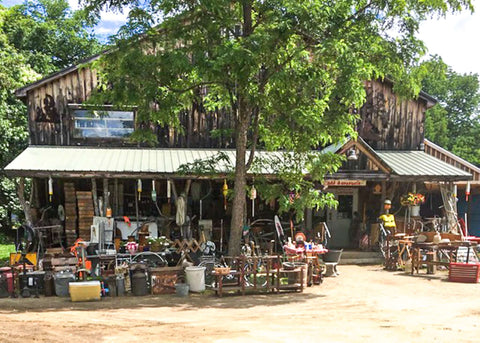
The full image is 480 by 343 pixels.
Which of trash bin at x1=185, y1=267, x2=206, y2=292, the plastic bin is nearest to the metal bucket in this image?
trash bin at x1=185, y1=267, x2=206, y2=292

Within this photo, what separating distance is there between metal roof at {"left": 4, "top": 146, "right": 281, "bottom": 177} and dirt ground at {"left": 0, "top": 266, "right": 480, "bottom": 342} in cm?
436

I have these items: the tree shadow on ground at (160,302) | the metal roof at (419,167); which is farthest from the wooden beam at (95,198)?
the metal roof at (419,167)

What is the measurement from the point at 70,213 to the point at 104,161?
2.15 meters

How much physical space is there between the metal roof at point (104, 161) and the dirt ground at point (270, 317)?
14.3 ft

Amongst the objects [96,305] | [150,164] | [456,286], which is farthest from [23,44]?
[456,286]

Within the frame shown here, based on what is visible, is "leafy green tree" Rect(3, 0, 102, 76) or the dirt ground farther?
"leafy green tree" Rect(3, 0, 102, 76)

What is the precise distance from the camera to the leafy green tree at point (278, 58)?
33.5 ft

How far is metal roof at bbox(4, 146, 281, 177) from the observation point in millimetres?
13547

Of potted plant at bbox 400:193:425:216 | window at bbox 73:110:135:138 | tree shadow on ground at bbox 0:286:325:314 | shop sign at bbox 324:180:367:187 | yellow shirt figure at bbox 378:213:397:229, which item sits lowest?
tree shadow on ground at bbox 0:286:325:314

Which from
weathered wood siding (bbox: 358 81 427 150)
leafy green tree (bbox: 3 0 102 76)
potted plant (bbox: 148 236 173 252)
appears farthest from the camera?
leafy green tree (bbox: 3 0 102 76)

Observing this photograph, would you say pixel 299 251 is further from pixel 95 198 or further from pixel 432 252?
pixel 95 198

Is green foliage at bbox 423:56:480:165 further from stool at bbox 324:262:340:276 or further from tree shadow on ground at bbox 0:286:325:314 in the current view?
tree shadow on ground at bbox 0:286:325:314

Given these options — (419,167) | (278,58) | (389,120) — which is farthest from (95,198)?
(389,120)

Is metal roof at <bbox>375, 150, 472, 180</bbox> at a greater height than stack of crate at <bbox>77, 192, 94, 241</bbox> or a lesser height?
greater
